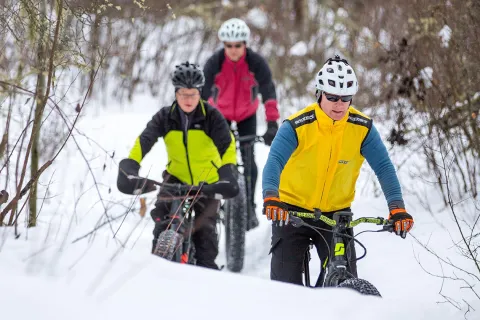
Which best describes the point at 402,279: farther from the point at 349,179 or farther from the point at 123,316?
the point at 123,316

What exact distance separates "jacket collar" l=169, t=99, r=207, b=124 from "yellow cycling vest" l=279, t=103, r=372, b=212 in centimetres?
140

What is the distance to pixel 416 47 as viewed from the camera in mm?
8656

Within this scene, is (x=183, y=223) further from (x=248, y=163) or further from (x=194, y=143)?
(x=248, y=163)

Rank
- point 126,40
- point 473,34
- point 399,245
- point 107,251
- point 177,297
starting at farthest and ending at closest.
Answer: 1. point 126,40
2. point 399,245
3. point 473,34
4. point 107,251
5. point 177,297

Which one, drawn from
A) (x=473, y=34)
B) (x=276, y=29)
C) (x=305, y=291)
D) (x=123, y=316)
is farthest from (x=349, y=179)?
(x=276, y=29)

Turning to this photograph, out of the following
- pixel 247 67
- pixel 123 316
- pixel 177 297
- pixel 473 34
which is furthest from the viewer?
pixel 247 67

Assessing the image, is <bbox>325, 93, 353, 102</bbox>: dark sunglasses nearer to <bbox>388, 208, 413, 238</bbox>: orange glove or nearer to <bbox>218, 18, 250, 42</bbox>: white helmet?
<bbox>388, 208, 413, 238</bbox>: orange glove

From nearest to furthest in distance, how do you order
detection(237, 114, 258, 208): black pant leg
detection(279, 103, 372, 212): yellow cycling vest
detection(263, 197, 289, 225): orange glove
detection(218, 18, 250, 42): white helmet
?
detection(263, 197, 289, 225): orange glove
detection(279, 103, 372, 212): yellow cycling vest
detection(218, 18, 250, 42): white helmet
detection(237, 114, 258, 208): black pant leg

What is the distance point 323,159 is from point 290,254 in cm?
65

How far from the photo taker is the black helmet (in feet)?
20.1

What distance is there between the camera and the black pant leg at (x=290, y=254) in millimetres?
4934

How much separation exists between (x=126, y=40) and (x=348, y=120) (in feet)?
36.0

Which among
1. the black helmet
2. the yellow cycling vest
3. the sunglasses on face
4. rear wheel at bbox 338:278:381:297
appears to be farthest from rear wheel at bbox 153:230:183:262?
rear wheel at bbox 338:278:381:297

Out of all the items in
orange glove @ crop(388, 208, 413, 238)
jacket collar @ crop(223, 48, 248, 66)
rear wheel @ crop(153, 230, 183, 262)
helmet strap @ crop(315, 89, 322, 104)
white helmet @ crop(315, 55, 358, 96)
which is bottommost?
rear wheel @ crop(153, 230, 183, 262)
